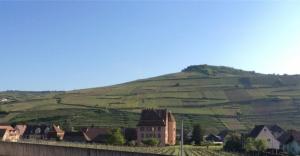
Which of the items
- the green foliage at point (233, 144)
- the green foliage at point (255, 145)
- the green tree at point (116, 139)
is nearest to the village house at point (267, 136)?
the green foliage at point (233, 144)

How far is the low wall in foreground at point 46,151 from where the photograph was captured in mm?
43456

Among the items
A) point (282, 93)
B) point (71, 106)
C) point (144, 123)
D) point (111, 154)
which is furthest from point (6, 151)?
point (282, 93)

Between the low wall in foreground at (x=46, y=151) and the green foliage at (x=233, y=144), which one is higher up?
the low wall in foreground at (x=46, y=151)

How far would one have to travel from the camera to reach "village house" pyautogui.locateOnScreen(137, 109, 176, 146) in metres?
107

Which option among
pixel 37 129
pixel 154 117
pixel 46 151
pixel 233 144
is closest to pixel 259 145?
pixel 233 144

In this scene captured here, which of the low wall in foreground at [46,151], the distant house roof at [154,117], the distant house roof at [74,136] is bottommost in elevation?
the distant house roof at [74,136]

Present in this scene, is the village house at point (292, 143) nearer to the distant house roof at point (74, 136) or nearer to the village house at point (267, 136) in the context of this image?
the village house at point (267, 136)

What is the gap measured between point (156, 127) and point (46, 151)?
54.8 metres

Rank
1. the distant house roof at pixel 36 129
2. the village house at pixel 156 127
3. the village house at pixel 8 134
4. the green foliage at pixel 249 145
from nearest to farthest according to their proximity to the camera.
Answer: the green foliage at pixel 249 145 < the village house at pixel 156 127 < the village house at pixel 8 134 < the distant house roof at pixel 36 129

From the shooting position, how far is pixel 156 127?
10838 cm

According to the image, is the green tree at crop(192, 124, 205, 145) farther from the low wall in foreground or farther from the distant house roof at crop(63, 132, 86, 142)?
the low wall in foreground

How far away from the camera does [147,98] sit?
167500 mm

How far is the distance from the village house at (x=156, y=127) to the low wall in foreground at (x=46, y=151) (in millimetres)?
41810

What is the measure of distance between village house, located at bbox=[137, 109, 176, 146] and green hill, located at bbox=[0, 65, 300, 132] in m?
17.7
